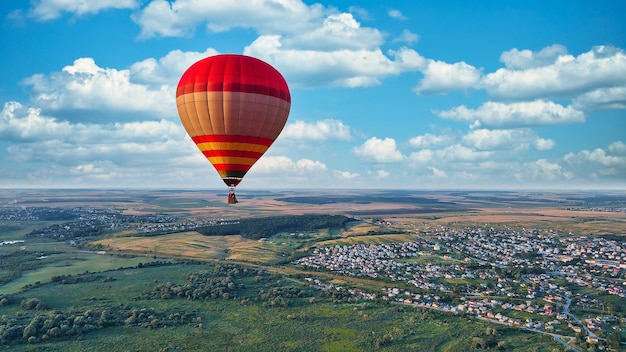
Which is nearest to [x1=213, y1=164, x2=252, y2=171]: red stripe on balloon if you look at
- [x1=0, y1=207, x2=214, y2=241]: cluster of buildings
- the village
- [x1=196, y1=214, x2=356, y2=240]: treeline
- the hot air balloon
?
the hot air balloon

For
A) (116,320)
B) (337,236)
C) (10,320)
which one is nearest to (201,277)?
(116,320)

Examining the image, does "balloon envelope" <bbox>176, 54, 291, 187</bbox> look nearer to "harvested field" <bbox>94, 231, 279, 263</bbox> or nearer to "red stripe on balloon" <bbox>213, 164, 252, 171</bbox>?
"red stripe on balloon" <bbox>213, 164, 252, 171</bbox>

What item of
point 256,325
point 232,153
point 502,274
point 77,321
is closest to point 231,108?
point 232,153

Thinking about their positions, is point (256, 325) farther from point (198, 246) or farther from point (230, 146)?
point (198, 246)

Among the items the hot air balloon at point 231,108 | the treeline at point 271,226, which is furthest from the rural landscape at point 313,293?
the hot air balloon at point 231,108

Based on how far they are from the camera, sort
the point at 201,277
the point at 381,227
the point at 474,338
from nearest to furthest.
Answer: the point at 474,338 → the point at 201,277 → the point at 381,227

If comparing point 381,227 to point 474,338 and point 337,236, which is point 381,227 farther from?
point 474,338
